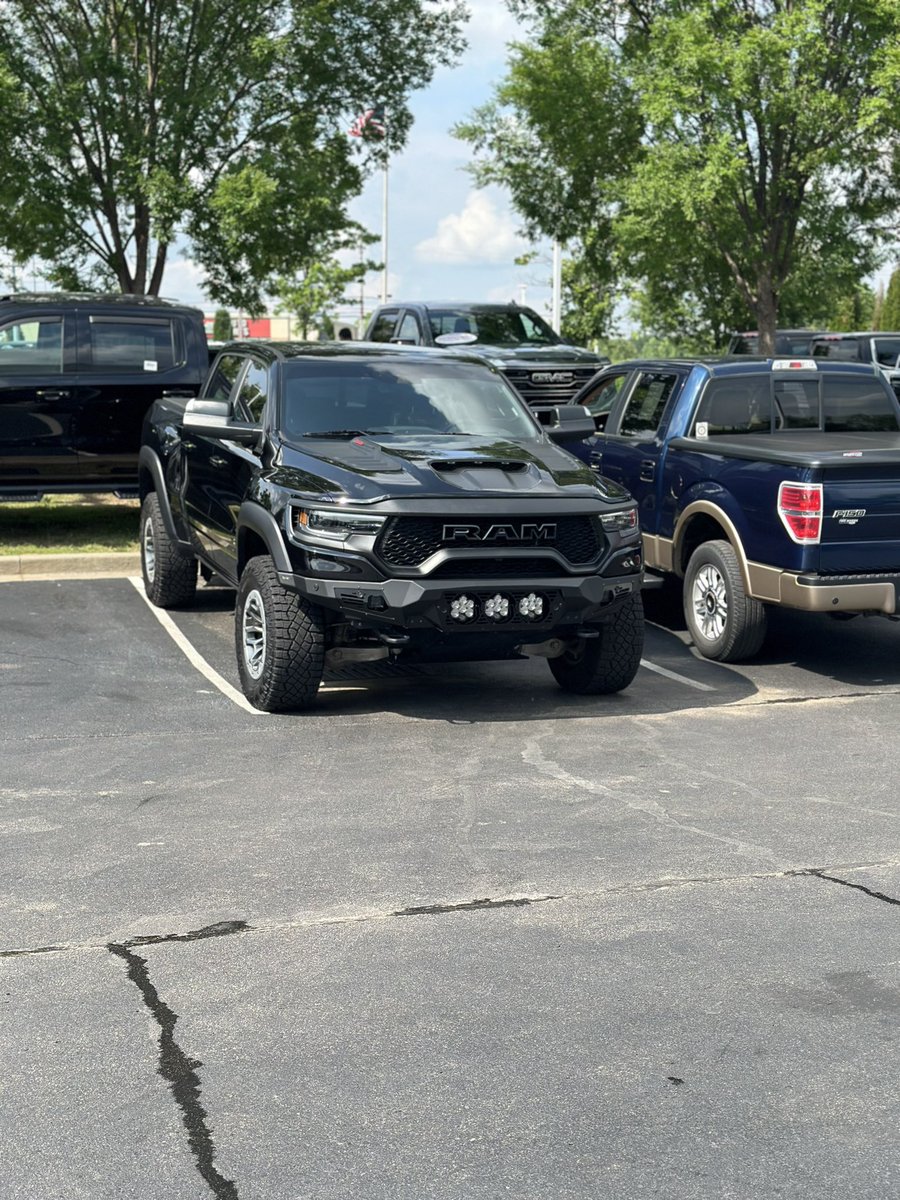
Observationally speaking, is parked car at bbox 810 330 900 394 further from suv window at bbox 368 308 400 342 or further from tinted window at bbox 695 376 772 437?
tinted window at bbox 695 376 772 437

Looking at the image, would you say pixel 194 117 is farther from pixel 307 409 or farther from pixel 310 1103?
pixel 310 1103

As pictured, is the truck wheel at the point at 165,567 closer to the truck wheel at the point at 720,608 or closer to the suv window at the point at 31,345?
the suv window at the point at 31,345

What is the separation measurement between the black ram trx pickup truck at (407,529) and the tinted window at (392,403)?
1 cm

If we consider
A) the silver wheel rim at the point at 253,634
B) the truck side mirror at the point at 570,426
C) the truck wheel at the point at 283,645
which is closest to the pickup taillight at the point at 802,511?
the truck side mirror at the point at 570,426

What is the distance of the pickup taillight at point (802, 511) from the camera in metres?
9.35

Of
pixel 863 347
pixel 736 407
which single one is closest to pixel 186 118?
pixel 736 407

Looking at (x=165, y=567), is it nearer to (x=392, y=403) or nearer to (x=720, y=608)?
(x=392, y=403)

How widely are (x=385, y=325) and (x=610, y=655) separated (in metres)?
12.6

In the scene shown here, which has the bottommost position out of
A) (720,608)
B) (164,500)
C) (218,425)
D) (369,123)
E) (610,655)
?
(610,655)

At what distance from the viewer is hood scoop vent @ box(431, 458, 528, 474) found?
875 centimetres

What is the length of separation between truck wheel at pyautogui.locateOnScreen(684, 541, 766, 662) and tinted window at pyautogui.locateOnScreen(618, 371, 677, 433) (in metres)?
1.42

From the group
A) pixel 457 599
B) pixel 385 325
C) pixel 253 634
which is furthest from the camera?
pixel 385 325

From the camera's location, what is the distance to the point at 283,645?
339 inches

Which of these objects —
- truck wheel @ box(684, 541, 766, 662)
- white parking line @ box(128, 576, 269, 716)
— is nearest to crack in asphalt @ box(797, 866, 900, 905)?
white parking line @ box(128, 576, 269, 716)
